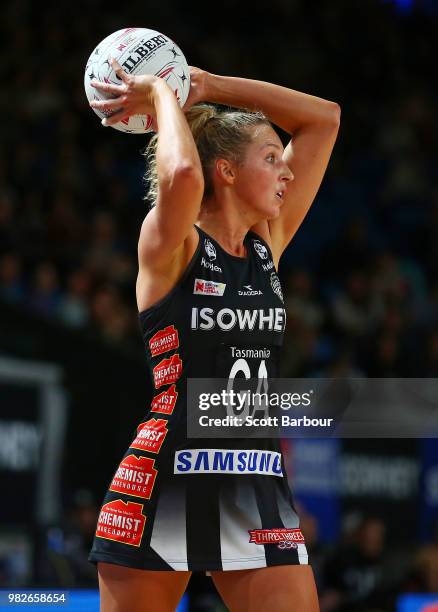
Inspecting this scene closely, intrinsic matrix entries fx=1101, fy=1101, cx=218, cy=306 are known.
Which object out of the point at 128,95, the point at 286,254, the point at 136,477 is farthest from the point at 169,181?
the point at 286,254

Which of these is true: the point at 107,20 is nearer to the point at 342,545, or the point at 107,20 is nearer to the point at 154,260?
the point at 342,545

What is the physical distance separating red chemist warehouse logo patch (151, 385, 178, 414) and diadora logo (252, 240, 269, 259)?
551 mm

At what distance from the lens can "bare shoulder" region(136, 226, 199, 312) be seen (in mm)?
3322

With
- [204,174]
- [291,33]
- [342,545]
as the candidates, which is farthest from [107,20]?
[204,174]

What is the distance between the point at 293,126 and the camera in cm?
396

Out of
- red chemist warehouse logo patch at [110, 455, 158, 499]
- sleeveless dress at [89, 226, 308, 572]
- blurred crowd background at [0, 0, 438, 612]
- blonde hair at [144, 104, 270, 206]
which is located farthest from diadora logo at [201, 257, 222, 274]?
blurred crowd background at [0, 0, 438, 612]

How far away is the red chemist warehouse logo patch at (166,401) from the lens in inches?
130

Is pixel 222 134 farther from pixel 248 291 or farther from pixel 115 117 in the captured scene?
pixel 248 291

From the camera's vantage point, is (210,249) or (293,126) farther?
(293,126)

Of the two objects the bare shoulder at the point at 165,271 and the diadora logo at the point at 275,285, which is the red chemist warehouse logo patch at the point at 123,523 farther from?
the diadora logo at the point at 275,285

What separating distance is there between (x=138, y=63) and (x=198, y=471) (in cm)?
133

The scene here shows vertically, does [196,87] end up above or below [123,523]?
above

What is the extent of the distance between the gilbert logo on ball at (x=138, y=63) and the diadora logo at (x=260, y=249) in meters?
0.53

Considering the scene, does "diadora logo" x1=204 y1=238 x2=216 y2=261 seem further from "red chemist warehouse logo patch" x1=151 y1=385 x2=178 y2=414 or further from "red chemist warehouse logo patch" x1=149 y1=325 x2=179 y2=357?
"red chemist warehouse logo patch" x1=151 y1=385 x2=178 y2=414
